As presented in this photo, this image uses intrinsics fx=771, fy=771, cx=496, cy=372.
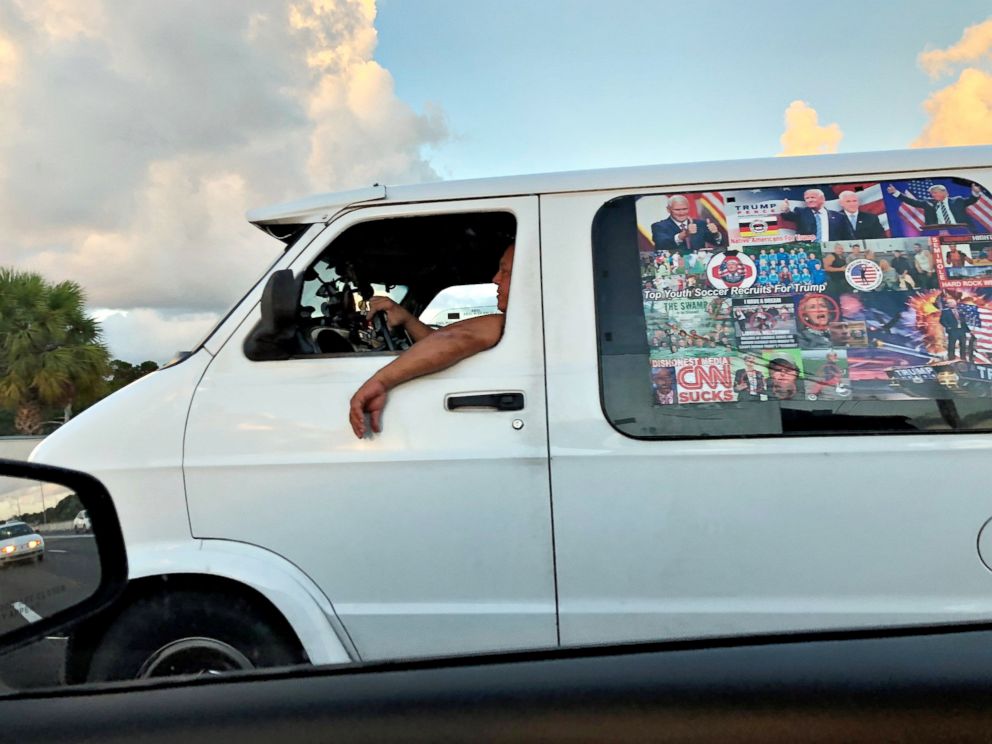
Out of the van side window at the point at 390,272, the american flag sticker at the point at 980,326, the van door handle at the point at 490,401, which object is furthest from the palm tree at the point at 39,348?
the american flag sticker at the point at 980,326

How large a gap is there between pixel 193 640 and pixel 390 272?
1.69 meters

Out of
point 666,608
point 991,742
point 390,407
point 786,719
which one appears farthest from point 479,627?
point 991,742

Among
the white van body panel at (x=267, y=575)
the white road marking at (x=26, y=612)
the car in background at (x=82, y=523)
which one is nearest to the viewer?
the white road marking at (x=26, y=612)

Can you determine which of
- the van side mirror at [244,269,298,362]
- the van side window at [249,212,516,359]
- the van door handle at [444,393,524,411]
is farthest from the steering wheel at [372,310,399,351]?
the van door handle at [444,393,524,411]

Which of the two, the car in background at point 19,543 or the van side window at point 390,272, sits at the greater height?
the van side window at point 390,272

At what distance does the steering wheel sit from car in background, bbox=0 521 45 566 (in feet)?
5.74

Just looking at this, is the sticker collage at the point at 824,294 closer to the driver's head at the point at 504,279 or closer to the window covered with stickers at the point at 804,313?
the window covered with stickers at the point at 804,313

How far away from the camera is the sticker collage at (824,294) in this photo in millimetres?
2334

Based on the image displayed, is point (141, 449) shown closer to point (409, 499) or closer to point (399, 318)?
point (409, 499)

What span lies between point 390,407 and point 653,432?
837mm

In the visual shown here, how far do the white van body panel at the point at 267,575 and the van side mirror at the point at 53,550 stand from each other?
817 mm

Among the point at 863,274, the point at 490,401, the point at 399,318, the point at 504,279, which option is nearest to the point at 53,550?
the point at 490,401

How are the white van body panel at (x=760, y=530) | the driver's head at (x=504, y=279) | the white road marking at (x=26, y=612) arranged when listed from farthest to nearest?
1. the driver's head at (x=504, y=279)
2. the white van body panel at (x=760, y=530)
3. the white road marking at (x=26, y=612)

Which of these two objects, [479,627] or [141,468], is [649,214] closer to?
[479,627]
